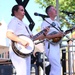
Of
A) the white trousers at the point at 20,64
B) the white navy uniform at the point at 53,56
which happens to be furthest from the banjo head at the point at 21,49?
the white navy uniform at the point at 53,56

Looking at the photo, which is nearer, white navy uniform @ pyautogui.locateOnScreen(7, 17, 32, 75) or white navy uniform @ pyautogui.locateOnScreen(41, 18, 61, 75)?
white navy uniform @ pyautogui.locateOnScreen(7, 17, 32, 75)

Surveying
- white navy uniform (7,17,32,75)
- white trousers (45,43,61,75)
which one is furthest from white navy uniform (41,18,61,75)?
white navy uniform (7,17,32,75)

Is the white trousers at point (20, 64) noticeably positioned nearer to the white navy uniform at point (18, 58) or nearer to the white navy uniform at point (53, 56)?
the white navy uniform at point (18, 58)

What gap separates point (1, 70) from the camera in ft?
11.8

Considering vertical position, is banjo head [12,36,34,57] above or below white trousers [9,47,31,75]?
above

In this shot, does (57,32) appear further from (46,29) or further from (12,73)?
(12,73)

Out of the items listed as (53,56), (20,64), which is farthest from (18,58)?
(53,56)

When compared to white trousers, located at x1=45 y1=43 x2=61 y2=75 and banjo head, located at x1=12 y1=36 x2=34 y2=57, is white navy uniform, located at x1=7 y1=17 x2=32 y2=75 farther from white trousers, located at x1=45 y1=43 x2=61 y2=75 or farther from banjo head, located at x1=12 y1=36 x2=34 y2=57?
white trousers, located at x1=45 y1=43 x2=61 y2=75

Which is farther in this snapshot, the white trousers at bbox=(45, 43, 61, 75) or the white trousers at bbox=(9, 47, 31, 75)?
the white trousers at bbox=(45, 43, 61, 75)

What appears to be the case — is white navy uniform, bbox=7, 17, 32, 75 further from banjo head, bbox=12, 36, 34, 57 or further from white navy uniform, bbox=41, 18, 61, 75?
white navy uniform, bbox=41, 18, 61, 75

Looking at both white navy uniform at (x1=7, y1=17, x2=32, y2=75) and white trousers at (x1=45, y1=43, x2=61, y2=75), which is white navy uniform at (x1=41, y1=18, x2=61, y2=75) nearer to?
white trousers at (x1=45, y1=43, x2=61, y2=75)

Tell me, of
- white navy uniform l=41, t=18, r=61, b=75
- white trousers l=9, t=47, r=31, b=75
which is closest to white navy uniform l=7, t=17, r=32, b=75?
white trousers l=9, t=47, r=31, b=75

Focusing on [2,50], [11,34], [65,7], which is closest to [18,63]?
[11,34]

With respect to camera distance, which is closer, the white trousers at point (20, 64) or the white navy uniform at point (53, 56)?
the white trousers at point (20, 64)
